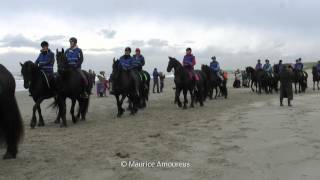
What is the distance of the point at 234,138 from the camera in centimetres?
1046

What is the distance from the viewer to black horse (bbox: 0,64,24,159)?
8570mm

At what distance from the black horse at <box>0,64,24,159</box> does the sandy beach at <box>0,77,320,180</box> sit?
0.31 meters

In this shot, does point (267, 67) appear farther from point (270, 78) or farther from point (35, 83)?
point (35, 83)

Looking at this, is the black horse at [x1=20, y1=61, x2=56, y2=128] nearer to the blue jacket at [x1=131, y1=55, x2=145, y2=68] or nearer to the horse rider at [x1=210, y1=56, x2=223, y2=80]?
the blue jacket at [x1=131, y1=55, x2=145, y2=68]

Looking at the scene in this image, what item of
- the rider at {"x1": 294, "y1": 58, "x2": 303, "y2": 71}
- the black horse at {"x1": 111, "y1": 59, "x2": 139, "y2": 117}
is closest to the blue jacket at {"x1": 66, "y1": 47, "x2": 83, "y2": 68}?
the black horse at {"x1": 111, "y1": 59, "x2": 139, "y2": 117}

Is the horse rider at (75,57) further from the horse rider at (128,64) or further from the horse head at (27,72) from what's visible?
the horse rider at (128,64)

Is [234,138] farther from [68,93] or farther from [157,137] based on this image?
[68,93]

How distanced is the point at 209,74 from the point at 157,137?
14142 mm

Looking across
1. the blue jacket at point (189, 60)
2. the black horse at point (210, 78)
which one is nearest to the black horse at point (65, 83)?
the blue jacket at point (189, 60)

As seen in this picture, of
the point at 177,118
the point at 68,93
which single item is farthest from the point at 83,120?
the point at 177,118

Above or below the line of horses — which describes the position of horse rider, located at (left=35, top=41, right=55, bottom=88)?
above

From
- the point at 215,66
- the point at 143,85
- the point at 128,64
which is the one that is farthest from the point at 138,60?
the point at 215,66

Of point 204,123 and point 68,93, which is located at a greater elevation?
point 68,93

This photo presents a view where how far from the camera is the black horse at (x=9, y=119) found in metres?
8.57
